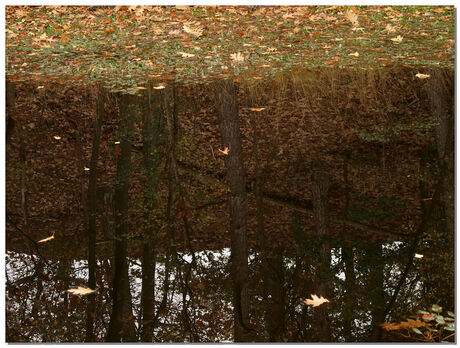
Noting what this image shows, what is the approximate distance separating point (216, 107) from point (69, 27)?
2.06 metres

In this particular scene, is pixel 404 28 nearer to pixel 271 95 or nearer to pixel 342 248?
pixel 271 95

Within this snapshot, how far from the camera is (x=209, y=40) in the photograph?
4184 millimetres

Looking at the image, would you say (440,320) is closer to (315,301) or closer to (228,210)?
(315,301)

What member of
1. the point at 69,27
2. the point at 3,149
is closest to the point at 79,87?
the point at 3,149

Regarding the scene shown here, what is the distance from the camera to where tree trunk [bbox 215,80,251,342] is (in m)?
2.35

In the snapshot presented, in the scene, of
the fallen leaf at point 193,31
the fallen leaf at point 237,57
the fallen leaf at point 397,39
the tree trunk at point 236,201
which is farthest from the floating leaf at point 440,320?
the fallen leaf at point 193,31

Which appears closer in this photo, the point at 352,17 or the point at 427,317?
the point at 427,317

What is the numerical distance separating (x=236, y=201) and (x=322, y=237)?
0.50 metres

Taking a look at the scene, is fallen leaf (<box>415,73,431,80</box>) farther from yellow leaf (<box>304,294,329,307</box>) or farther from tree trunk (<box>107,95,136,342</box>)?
tree trunk (<box>107,95,136,342</box>)

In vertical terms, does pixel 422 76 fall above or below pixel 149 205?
above

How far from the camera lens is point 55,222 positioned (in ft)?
8.50

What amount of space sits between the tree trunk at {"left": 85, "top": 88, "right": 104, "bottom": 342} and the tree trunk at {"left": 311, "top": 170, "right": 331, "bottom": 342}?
1044 mm

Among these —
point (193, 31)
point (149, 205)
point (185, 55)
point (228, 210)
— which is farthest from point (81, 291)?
point (193, 31)

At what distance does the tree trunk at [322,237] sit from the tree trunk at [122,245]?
0.87m
